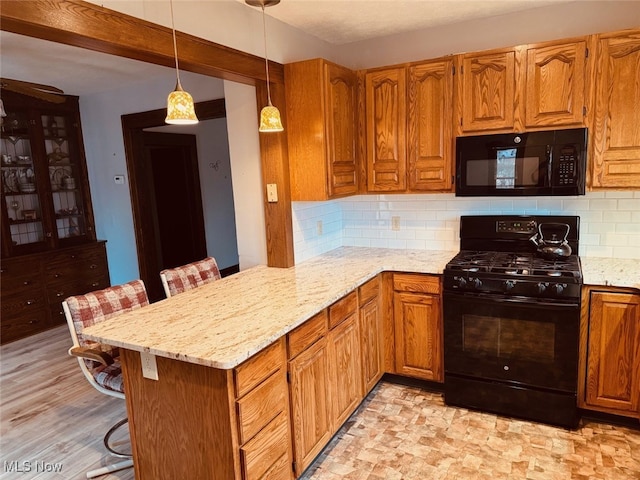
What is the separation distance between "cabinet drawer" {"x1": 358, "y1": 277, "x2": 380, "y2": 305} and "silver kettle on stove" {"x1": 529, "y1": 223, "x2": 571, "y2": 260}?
42.2 inches

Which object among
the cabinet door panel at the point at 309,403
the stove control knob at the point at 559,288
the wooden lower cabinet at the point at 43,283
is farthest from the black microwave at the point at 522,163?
the wooden lower cabinet at the point at 43,283

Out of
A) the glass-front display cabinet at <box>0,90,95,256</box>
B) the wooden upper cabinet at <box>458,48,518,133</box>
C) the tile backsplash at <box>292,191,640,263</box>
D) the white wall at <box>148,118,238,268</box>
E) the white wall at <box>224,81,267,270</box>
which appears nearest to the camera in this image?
the wooden upper cabinet at <box>458,48,518,133</box>

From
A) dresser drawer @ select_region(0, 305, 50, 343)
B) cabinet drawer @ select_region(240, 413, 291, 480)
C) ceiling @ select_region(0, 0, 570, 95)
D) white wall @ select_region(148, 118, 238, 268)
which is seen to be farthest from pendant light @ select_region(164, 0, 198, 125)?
white wall @ select_region(148, 118, 238, 268)

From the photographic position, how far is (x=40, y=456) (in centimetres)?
259

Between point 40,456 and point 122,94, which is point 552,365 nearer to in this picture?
point 40,456

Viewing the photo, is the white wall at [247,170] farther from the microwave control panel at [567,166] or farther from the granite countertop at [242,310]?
the microwave control panel at [567,166]

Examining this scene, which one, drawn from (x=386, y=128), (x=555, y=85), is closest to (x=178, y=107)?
(x=386, y=128)

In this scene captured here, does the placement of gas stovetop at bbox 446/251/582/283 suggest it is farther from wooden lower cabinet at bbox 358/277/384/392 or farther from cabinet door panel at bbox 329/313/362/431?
cabinet door panel at bbox 329/313/362/431

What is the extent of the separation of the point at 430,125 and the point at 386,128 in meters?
0.31

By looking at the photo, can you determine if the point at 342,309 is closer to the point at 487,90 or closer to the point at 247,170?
the point at 247,170

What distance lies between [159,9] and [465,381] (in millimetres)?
2678

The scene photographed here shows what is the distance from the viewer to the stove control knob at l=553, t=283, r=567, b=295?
2.42 metres

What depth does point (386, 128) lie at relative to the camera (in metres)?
3.12

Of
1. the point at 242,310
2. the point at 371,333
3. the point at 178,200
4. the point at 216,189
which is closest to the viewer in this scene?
the point at 242,310
